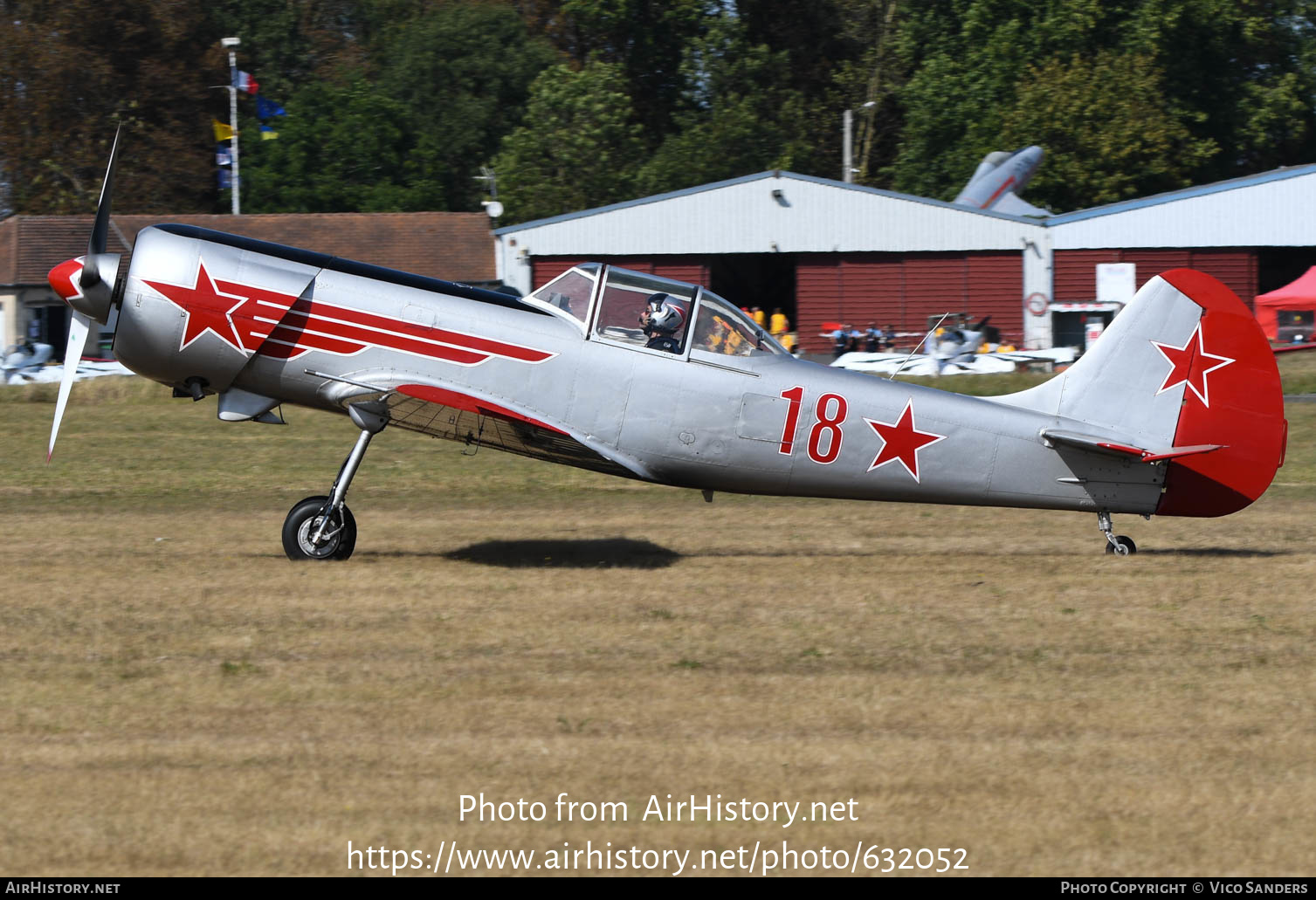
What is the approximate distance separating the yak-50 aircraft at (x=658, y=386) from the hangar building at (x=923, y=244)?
26903 millimetres

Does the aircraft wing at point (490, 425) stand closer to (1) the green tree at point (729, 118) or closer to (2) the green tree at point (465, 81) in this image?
(1) the green tree at point (729, 118)

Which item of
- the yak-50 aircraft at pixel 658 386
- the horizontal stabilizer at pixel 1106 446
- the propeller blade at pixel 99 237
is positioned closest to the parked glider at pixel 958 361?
the yak-50 aircraft at pixel 658 386

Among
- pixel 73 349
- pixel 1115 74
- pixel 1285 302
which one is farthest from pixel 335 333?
pixel 1115 74

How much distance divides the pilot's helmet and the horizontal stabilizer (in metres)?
2.65

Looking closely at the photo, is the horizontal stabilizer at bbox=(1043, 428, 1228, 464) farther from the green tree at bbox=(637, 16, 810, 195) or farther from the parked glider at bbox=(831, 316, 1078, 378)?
the green tree at bbox=(637, 16, 810, 195)

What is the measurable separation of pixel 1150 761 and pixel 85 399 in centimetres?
1973

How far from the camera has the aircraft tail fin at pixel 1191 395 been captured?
9.64 m

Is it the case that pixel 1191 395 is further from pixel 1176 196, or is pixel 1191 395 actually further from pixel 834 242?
pixel 1176 196

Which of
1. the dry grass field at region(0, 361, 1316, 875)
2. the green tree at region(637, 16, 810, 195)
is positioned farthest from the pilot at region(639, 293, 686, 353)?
the green tree at region(637, 16, 810, 195)

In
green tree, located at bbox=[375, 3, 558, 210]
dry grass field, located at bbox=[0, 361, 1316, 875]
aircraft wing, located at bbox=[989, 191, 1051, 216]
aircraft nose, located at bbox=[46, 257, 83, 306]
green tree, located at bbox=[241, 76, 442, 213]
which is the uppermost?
green tree, located at bbox=[375, 3, 558, 210]

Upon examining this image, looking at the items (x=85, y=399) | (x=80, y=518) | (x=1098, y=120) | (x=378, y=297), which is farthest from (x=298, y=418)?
(x=1098, y=120)

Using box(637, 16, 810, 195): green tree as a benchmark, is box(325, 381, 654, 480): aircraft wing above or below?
below

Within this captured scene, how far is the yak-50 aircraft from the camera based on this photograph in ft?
30.0

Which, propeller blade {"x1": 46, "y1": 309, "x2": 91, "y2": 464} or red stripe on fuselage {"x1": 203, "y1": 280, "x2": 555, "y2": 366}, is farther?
propeller blade {"x1": 46, "y1": 309, "x2": 91, "y2": 464}
